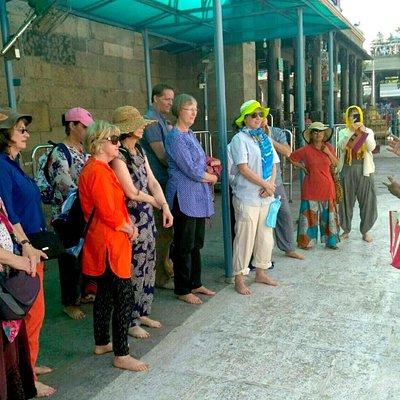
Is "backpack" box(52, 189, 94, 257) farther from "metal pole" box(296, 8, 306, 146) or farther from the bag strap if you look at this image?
"metal pole" box(296, 8, 306, 146)

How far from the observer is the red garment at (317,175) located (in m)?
5.34

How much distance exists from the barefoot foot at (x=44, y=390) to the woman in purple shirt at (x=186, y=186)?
1.47 m

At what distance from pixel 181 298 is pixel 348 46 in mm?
18944

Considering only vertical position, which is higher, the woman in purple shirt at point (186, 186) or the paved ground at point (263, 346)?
the woman in purple shirt at point (186, 186)

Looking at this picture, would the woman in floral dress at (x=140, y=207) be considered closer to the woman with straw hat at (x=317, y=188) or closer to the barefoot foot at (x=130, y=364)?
the barefoot foot at (x=130, y=364)

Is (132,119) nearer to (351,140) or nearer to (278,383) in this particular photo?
(278,383)

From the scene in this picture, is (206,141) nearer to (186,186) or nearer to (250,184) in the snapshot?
(250,184)

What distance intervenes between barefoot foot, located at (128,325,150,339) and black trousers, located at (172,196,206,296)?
27.0 inches

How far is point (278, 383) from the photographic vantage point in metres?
2.73

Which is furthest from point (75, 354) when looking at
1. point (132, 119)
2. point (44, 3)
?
point (44, 3)

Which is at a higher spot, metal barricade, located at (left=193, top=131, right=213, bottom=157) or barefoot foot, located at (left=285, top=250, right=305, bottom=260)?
metal barricade, located at (left=193, top=131, right=213, bottom=157)

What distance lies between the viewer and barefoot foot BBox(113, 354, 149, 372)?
2.92 metres

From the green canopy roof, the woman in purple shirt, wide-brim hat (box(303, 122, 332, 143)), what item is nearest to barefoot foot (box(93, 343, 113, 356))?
the woman in purple shirt

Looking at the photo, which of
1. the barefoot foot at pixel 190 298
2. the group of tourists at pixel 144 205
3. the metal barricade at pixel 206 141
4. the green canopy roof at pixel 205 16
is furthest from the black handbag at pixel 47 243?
the metal barricade at pixel 206 141
